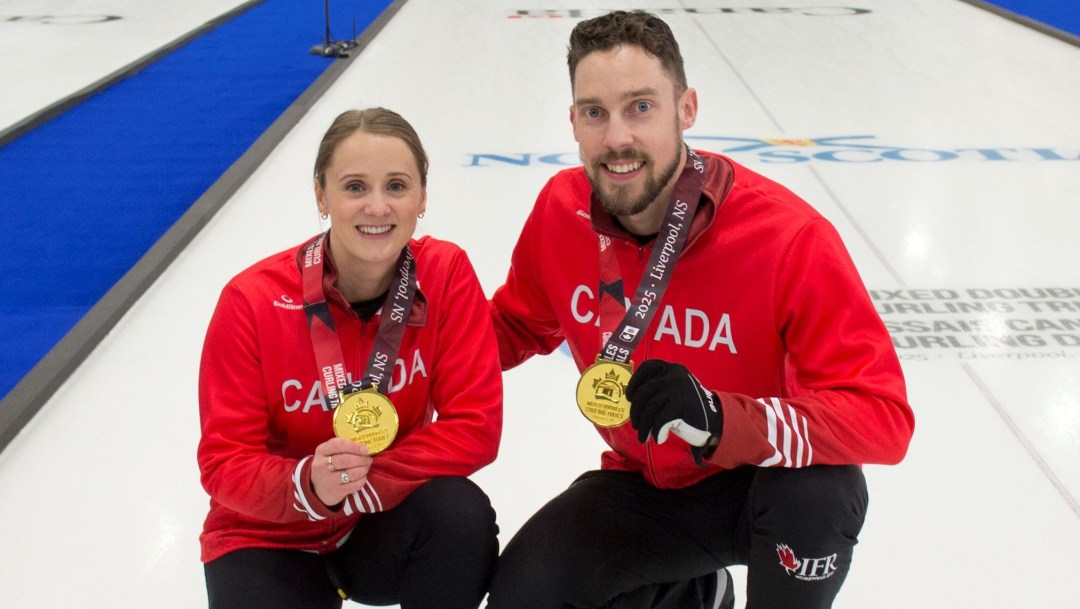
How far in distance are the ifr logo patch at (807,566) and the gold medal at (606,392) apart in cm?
30

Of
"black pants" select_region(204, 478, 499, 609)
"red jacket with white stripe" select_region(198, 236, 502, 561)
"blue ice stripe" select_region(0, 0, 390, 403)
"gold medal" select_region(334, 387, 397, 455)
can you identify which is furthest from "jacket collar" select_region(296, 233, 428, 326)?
"blue ice stripe" select_region(0, 0, 390, 403)

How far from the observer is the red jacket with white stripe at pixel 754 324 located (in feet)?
4.88

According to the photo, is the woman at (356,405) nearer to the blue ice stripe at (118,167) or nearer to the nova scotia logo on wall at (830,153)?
the blue ice stripe at (118,167)

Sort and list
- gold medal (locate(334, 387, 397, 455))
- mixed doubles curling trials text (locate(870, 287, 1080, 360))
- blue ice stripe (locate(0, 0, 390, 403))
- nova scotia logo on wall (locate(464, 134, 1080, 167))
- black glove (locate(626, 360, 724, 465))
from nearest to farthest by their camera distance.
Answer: black glove (locate(626, 360, 724, 465))
gold medal (locate(334, 387, 397, 455))
mixed doubles curling trials text (locate(870, 287, 1080, 360))
blue ice stripe (locate(0, 0, 390, 403))
nova scotia logo on wall (locate(464, 134, 1080, 167))

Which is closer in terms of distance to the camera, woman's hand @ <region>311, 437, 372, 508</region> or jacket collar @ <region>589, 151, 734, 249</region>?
woman's hand @ <region>311, 437, 372, 508</region>

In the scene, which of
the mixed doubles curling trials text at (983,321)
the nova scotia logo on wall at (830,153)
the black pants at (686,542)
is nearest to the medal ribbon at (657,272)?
the black pants at (686,542)

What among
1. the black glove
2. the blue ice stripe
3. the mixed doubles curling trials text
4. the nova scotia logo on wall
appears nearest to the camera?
the black glove

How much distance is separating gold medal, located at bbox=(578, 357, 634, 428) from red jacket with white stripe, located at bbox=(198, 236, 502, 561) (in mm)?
170

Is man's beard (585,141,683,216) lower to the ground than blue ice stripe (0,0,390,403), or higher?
higher

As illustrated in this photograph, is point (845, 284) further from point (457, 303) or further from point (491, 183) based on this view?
point (491, 183)

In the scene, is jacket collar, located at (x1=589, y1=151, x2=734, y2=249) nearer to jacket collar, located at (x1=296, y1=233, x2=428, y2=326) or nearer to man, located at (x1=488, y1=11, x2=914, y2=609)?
man, located at (x1=488, y1=11, x2=914, y2=609)

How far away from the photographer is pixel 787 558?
148 cm

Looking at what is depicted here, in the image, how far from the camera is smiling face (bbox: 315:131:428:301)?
163cm

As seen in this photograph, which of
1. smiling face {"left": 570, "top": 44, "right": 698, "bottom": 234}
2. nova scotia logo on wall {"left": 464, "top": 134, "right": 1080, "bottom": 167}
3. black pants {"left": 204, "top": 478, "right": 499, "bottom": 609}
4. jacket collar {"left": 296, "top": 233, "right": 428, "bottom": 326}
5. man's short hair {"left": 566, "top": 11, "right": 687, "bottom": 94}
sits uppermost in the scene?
man's short hair {"left": 566, "top": 11, "right": 687, "bottom": 94}
